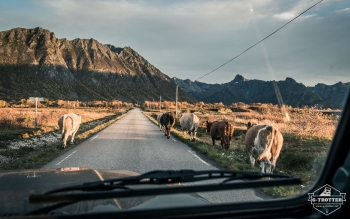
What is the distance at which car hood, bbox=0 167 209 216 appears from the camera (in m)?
2.64

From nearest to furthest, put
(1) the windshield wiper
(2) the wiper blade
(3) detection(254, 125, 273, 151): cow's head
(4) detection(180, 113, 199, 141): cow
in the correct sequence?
(1) the windshield wiper, (2) the wiper blade, (3) detection(254, 125, 273, 151): cow's head, (4) detection(180, 113, 199, 141): cow

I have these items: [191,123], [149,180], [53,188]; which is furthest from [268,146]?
[191,123]

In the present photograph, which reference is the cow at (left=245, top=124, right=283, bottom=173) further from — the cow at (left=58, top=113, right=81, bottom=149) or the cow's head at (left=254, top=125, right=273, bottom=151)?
the cow at (left=58, top=113, right=81, bottom=149)

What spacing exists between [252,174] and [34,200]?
70.7 inches

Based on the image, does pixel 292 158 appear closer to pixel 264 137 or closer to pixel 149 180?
pixel 264 137

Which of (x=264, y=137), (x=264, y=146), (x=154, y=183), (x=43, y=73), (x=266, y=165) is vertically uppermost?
(x=43, y=73)

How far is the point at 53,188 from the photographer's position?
11.0 feet

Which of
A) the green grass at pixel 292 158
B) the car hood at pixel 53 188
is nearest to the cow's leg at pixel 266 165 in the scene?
the green grass at pixel 292 158

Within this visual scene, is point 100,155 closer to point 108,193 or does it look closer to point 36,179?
point 36,179

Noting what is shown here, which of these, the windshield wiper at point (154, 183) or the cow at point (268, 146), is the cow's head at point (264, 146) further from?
the windshield wiper at point (154, 183)

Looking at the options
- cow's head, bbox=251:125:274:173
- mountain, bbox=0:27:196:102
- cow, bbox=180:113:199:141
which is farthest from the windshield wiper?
mountain, bbox=0:27:196:102

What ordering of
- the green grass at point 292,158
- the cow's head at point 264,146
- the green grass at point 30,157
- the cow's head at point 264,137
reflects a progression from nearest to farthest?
the green grass at point 292,158 < the cow's head at point 264,146 < the cow's head at point 264,137 < the green grass at point 30,157

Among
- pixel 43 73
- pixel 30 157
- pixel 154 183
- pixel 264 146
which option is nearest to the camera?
pixel 154 183

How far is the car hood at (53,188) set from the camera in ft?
8.66
